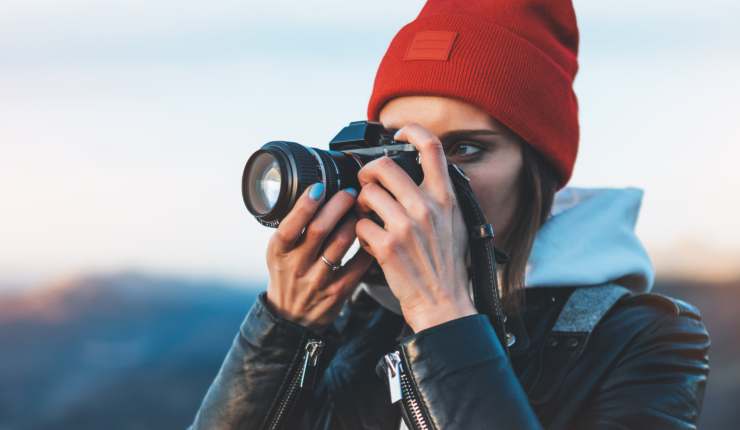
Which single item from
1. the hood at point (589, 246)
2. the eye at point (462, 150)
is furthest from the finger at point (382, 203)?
the hood at point (589, 246)

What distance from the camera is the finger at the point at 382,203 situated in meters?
0.94

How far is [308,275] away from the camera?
1.07m

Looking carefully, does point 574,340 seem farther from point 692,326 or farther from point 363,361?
point 363,361

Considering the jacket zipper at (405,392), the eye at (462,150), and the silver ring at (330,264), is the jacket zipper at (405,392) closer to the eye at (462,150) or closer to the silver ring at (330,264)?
the silver ring at (330,264)

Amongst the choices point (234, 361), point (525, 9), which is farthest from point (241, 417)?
point (525, 9)

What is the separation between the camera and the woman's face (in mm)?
1143

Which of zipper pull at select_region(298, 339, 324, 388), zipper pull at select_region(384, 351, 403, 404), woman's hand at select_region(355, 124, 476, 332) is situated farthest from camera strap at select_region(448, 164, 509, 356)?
zipper pull at select_region(298, 339, 324, 388)

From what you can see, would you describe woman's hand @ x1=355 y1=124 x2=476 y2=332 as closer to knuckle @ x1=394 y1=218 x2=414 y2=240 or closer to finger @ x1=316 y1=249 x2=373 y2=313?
knuckle @ x1=394 y1=218 x2=414 y2=240

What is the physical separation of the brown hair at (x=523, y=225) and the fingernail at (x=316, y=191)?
1.09 ft

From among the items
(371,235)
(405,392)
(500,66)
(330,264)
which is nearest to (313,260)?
(330,264)

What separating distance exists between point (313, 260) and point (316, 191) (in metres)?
0.12

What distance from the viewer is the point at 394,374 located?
A: 918mm

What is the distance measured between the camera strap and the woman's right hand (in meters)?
0.15

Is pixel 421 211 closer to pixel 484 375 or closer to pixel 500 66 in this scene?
pixel 484 375
